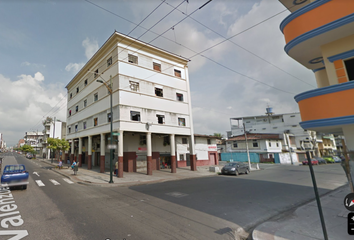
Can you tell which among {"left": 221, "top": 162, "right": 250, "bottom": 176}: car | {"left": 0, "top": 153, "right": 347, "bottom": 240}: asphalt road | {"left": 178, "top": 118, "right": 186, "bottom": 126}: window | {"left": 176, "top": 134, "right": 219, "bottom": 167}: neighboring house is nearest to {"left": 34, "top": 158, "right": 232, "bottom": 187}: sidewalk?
{"left": 221, "top": 162, "right": 250, "bottom": 176}: car

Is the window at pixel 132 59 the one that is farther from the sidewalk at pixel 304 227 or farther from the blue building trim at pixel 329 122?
the sidewalk at pixel 304 227

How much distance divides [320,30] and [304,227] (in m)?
6.69

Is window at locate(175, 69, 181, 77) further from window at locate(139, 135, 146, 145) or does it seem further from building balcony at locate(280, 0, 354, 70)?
building balcony at locate(280, 0, 354, 70)

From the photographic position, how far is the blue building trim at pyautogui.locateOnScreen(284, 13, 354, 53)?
5750 millimetres

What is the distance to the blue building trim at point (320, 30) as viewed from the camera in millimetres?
5750

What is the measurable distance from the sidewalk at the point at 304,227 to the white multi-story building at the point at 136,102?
15.6 m

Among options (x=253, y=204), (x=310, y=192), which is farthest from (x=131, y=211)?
(x=310, y=192)

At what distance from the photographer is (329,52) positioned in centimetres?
679

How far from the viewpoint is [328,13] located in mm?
6180

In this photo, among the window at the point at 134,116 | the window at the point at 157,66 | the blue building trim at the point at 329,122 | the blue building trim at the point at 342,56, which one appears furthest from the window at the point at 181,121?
the blue building trim at the point at 342,56

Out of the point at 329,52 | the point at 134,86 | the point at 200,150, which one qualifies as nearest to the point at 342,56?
the point at 329,52

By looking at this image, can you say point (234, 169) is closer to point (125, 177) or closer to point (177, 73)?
point (125, 177)

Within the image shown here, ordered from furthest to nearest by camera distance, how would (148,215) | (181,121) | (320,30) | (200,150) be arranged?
(200,150), (181,121), (148,215), (320,30)

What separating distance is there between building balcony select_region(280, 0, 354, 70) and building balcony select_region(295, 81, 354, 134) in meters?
1.97
